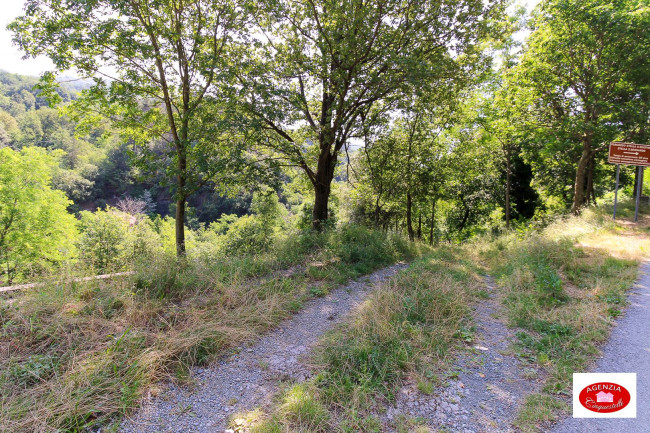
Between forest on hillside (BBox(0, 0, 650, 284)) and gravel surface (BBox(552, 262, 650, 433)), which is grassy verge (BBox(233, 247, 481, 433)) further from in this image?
forest on hillside (BBox(0, 0, 650, 284))

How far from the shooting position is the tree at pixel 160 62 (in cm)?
713

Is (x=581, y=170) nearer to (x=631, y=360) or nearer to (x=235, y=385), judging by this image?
(x=631, y=360)

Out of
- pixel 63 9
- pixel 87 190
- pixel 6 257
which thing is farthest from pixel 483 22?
pixel 87 190

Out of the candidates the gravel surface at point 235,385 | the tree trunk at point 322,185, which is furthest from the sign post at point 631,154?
the gravel surface at point 235,385

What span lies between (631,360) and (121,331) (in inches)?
232

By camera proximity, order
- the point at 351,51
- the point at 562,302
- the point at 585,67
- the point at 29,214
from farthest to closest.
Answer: the point at 29,214
the point at 585,67
the point at 351,51
the point at 562,302

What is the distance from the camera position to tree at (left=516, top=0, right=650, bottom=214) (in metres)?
9.61

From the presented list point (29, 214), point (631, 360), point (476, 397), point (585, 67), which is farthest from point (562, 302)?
point (29, 214)

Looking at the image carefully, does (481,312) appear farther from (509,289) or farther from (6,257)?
(6,257)

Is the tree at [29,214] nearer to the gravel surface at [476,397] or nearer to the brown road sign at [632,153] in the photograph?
the gravel surface at [476,397]

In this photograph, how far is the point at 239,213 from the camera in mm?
61688

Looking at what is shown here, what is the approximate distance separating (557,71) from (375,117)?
727 cm

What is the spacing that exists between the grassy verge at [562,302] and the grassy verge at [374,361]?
2.70 ft

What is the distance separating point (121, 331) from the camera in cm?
370
